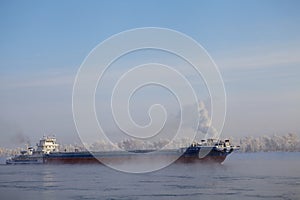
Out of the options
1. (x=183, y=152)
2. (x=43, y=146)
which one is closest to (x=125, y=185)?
(x=183, y=152)

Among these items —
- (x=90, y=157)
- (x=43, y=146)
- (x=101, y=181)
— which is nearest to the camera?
(x=101, y=181)

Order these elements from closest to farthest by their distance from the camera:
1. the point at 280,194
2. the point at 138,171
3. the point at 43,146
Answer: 1. the point at 280,194
2. the point at 138,171
3. the point at 43,146

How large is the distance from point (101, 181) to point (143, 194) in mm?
8492

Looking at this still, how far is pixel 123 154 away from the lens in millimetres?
58219

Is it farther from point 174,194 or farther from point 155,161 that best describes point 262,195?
point 155,161

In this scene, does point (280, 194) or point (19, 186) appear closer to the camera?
point (280, 194)

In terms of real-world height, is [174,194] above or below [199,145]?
below

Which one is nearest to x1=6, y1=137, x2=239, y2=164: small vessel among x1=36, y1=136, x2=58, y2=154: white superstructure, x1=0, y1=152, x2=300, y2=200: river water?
x1=36, y1=136, x2=58, y2=154: white superstructure

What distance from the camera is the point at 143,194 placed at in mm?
26406

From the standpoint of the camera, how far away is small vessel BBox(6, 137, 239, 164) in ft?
177

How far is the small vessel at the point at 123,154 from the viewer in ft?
177

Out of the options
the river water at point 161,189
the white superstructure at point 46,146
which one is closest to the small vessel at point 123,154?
the white superstructure at point 46,146

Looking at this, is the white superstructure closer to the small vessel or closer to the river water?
the small vessel

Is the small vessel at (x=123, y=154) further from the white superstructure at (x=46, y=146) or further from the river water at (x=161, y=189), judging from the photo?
the river water at (x=161, y=189)
